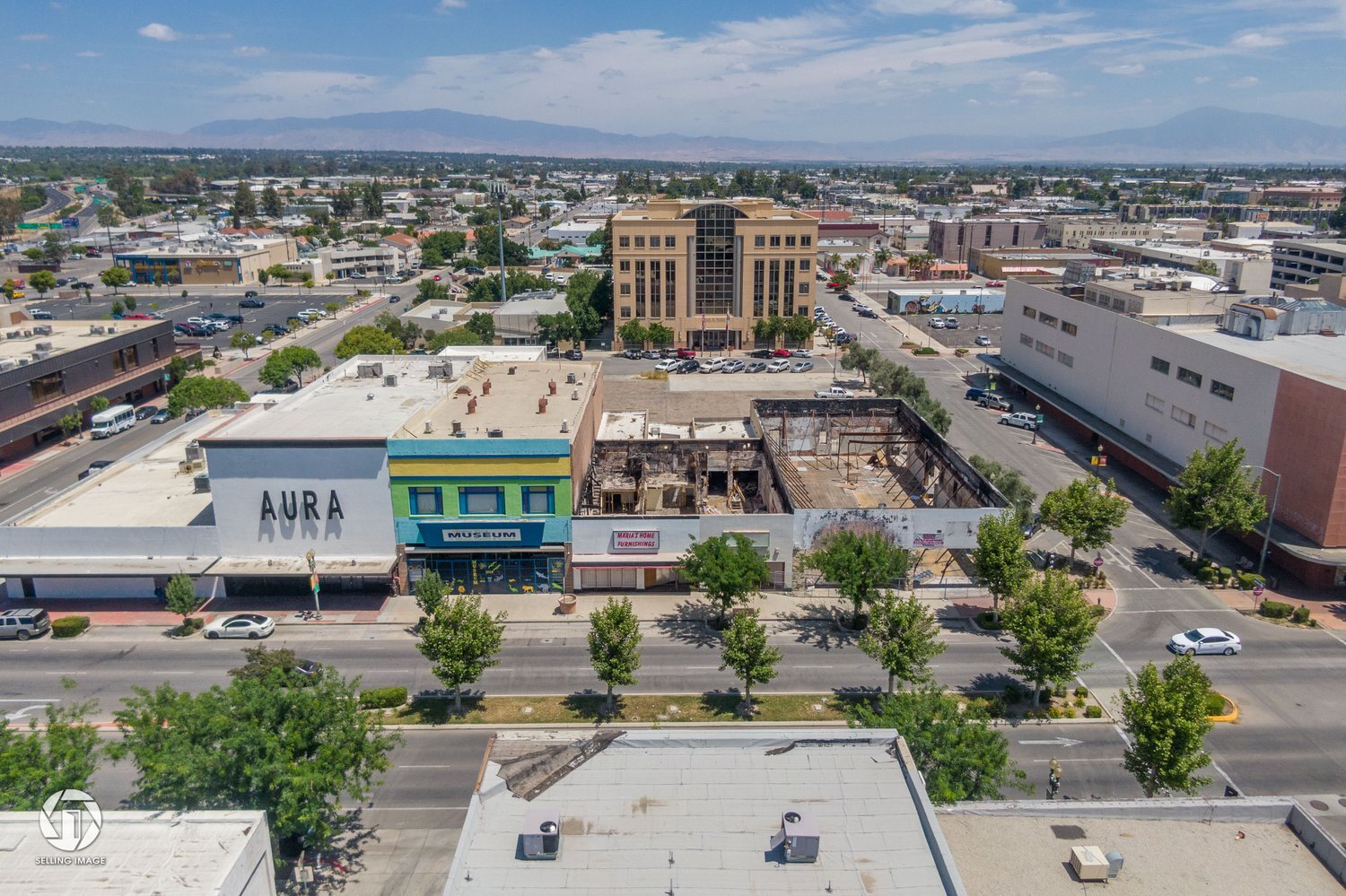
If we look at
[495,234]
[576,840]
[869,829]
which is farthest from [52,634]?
[495,234]

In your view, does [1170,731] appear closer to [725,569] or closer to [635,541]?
[725,569]

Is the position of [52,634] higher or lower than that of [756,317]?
lower

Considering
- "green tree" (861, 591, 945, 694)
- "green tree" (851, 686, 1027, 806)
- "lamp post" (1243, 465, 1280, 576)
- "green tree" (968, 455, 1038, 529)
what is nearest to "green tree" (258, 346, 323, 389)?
"green tree" (968, 455, 1038, 529)

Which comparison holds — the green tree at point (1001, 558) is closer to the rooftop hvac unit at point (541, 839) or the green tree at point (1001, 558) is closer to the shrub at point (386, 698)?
the shrub at point (386, 698)

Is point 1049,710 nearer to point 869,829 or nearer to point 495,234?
point 869,829

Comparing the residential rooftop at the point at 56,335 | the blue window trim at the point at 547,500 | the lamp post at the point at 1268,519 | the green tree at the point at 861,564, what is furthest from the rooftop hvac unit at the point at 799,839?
the residential rooftop at the point at 56,335

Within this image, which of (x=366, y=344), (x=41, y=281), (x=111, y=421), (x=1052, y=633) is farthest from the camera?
(x=41, y=281)

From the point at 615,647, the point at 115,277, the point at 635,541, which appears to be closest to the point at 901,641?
the point at 615,647

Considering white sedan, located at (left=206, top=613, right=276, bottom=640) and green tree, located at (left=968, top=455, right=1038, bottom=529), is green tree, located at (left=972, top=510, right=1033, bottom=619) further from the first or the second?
white sedan, located at (left=206, top=613, right=276, bottom=640)
